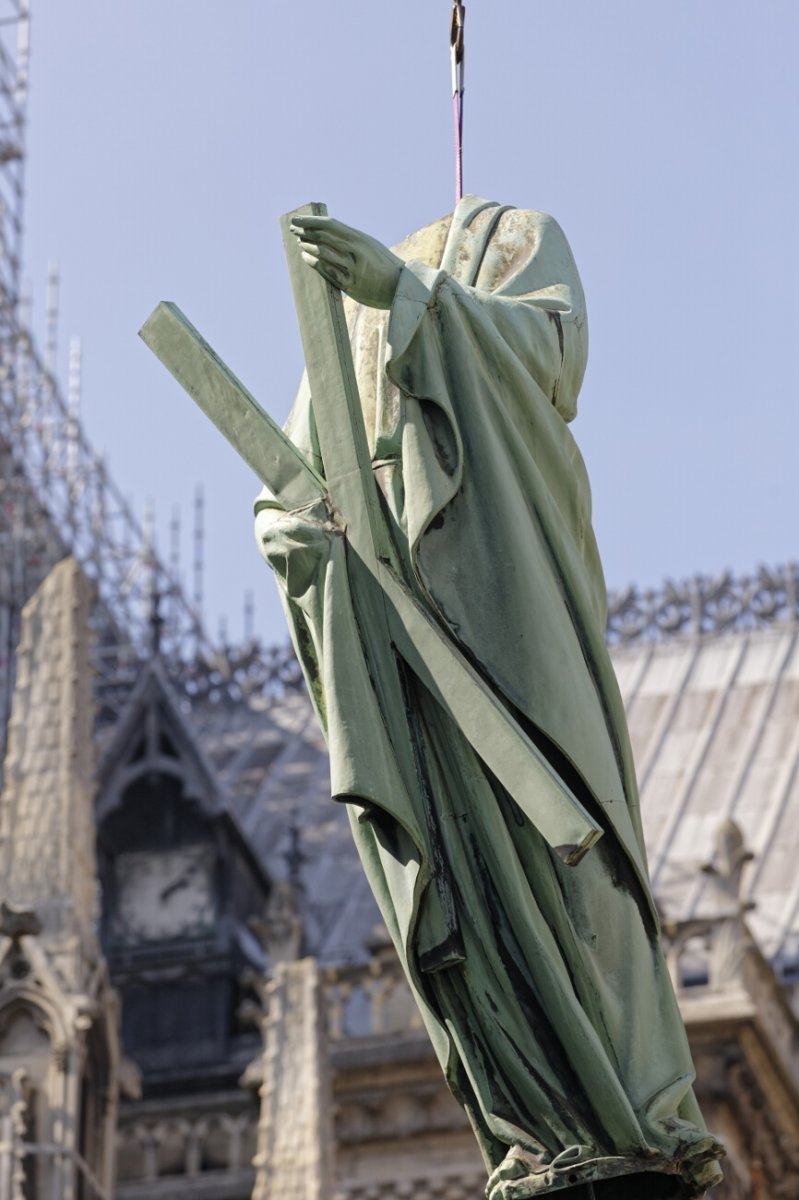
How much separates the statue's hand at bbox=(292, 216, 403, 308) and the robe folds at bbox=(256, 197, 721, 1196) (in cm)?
5

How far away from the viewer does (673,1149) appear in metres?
5.17

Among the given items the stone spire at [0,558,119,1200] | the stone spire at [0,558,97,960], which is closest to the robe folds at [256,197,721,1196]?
the stone spire at [0,558,119,1200]

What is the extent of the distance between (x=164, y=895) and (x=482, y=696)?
79.8 feet

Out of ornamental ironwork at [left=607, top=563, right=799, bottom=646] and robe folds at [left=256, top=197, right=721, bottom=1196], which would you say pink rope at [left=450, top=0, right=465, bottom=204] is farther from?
ornamental ironwork at [left=607, top=563, right=799, bottom=646]

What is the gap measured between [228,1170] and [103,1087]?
3977mm

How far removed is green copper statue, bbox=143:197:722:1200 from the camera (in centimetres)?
524

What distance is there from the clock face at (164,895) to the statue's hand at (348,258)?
23744 millimetres

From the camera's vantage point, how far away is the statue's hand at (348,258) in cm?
552

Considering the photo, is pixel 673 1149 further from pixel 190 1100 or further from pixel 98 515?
pixel 98 515

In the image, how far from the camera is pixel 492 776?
538 cm

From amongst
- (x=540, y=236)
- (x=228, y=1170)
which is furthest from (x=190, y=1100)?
(x=540, y=236)

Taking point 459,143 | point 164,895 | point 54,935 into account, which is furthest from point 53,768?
point 459,143

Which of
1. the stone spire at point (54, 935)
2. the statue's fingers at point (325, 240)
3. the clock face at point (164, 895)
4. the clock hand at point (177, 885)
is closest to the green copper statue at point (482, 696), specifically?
the statue's fingers at point (325, 240)

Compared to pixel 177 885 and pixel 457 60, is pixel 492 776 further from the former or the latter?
pixel 177 885
